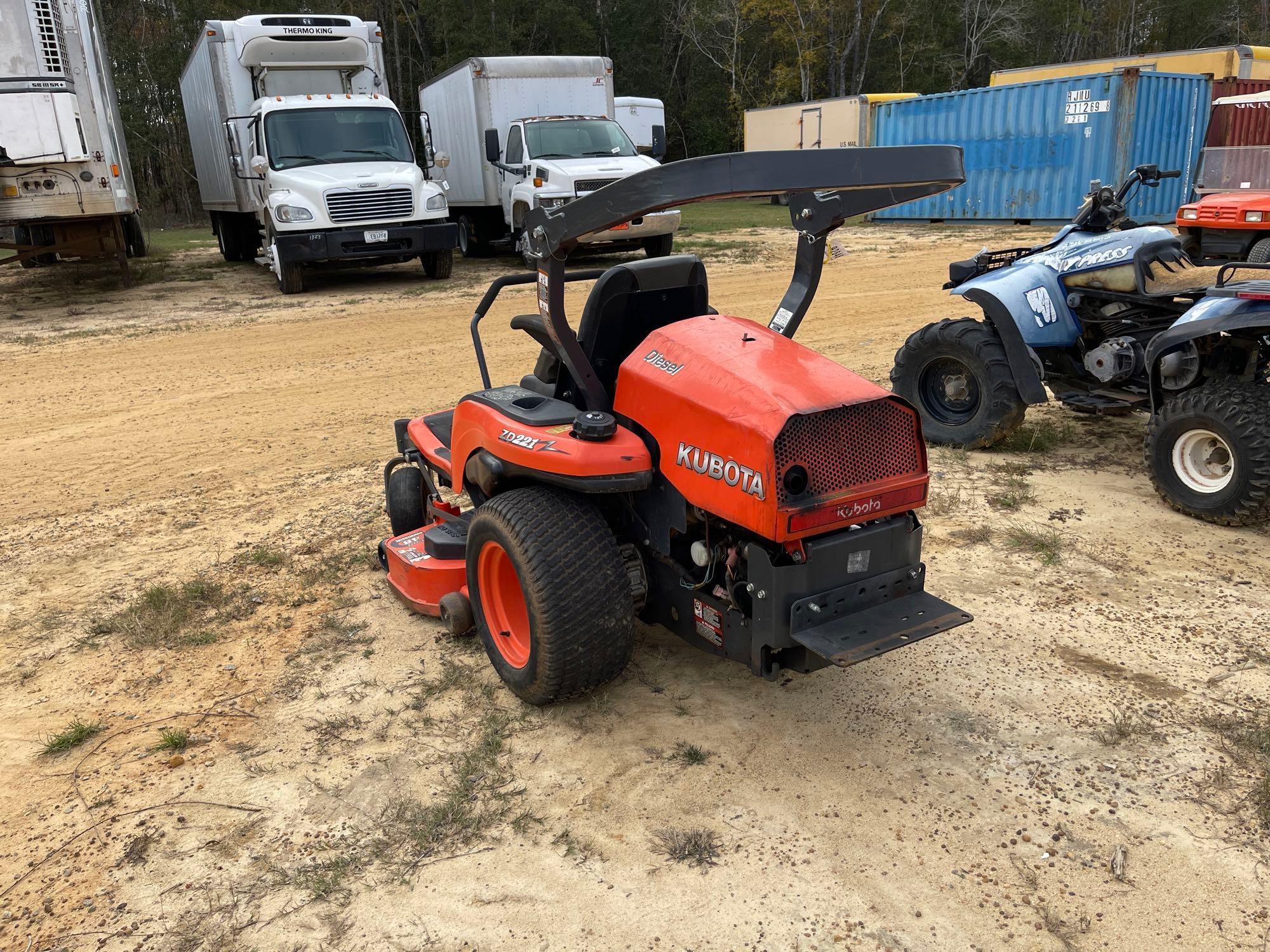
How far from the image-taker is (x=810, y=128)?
91.4 ft

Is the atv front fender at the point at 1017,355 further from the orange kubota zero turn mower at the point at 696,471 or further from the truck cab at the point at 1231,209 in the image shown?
the truck cab at the point at 1231,209

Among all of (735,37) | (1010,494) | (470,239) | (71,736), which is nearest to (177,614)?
(71,736)

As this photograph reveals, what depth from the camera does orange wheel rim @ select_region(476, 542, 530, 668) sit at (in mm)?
3574

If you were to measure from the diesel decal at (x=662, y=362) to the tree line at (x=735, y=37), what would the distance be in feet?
105

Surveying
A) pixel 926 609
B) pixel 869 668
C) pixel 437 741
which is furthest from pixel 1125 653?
pixel 437 741

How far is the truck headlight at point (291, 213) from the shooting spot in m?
12.1

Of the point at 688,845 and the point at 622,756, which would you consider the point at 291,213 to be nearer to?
the point at 622,756

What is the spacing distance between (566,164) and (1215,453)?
1093 centimetres

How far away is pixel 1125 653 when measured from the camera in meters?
3.81

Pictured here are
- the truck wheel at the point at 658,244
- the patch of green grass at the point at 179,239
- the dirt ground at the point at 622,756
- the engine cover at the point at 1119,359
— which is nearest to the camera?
the dirt ground at the point at 622,756

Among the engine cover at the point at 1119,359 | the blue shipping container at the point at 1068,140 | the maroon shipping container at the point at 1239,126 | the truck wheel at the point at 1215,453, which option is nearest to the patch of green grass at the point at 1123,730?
the truck wheel at the point at 1215,453

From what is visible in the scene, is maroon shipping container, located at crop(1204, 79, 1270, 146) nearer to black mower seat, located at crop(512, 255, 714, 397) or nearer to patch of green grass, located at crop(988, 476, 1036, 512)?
patch of green grass, located at crop(988, 476, 1036, 512)

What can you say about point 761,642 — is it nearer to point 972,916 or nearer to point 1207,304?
point 972,916

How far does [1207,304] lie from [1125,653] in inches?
88.0
